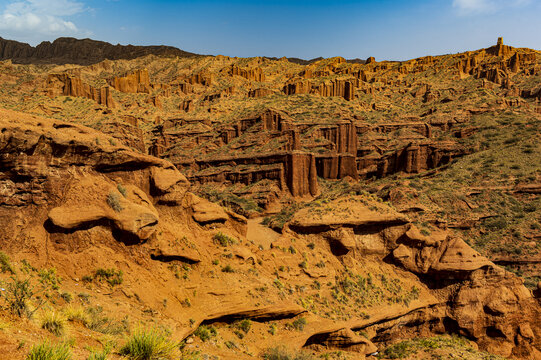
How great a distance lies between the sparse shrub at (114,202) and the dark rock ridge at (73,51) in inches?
7055

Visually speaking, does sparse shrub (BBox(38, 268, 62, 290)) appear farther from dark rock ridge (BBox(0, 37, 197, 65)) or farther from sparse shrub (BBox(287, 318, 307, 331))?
dark rock ridge (BBox(0, 37, 197, 65))

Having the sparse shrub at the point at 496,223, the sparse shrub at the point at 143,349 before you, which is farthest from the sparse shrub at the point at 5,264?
the sparse shrub at the point at 496,223

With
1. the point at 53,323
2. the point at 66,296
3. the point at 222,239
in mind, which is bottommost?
the point at 222,239

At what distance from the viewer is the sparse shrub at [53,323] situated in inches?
244

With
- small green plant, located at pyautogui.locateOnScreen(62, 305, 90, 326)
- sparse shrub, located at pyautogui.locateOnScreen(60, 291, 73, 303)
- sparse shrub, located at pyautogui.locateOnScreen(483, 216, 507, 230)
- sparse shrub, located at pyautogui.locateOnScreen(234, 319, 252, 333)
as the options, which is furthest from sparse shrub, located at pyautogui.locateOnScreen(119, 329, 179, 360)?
sparse shrub, located at pyautogui.locateOnScreen(483, 216, 507, 230)

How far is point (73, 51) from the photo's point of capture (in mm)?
181250

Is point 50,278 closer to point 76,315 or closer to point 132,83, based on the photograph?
point 76,315

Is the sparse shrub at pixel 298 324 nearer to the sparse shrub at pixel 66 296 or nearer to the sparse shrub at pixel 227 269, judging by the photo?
the sparse shrub at pixel 227 269

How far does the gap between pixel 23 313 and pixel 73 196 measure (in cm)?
514

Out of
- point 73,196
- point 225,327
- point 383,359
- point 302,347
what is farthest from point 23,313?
point 383,359

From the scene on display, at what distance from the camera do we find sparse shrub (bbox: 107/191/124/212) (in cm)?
1101

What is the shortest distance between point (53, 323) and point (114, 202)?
525 cm

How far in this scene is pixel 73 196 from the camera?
10617 mm

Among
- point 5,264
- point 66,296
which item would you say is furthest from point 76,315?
point 5,264
